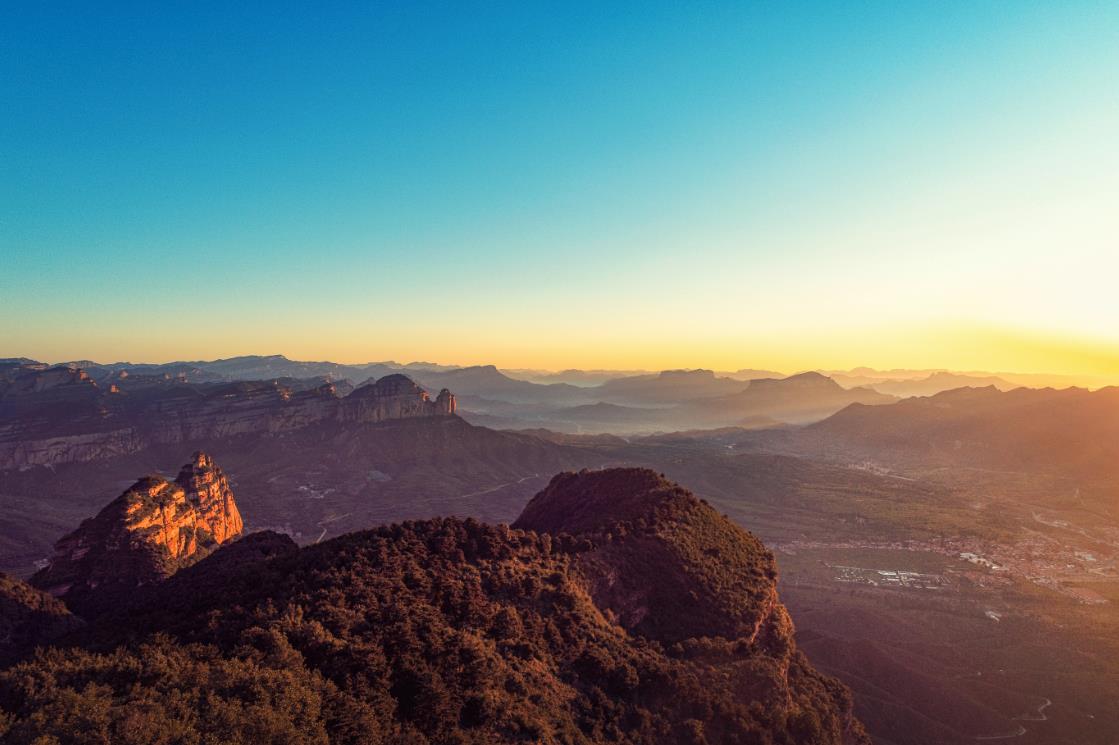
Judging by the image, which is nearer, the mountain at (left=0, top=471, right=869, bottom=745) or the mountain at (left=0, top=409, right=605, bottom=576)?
the mountain at (left=0, top=471, right=869, bottom=745)

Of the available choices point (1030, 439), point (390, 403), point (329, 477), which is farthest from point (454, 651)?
point (1030, 439)

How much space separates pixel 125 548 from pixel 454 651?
127ft

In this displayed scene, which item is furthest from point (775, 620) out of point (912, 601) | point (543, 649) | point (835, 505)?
point (835, 505)

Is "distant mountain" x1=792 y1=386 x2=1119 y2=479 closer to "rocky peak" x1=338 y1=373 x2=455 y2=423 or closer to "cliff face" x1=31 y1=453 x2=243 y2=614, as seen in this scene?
"rocky peak" x1=338 y1=373 x2=455 y2=423

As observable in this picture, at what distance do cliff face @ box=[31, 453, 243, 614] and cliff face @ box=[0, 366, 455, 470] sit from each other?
90.9 meters

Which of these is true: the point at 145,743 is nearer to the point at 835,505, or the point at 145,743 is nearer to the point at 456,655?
the point at 456,655

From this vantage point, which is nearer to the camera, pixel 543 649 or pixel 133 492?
pixel 543 649

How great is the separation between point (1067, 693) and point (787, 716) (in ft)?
142

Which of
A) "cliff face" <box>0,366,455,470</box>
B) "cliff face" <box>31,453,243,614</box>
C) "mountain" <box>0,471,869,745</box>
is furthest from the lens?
"cliff face" <box>0,366,455,470</box>

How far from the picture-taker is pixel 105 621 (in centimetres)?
2964

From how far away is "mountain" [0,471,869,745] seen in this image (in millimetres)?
16703

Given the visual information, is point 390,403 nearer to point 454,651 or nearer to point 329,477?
point 329,477

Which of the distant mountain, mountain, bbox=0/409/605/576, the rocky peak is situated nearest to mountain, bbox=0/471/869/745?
mountain, bbox=0/409/605/576

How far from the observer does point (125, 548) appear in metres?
44.8
